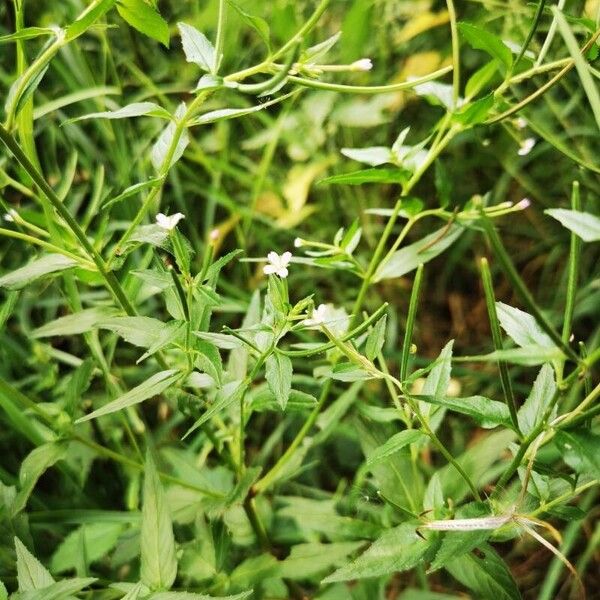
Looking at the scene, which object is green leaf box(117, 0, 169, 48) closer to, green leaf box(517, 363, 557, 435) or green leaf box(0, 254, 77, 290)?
green leaf box(0, 254, 77, 290)

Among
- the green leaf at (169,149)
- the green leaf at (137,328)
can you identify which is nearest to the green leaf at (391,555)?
the green leaf at (137,328)

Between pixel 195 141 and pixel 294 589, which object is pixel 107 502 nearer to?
pixel 294 589

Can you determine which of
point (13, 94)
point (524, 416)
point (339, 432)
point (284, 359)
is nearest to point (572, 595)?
point (339, 432)

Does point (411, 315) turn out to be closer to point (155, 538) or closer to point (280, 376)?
point (280, 376)

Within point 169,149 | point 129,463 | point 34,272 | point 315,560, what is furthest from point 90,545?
point 169,149

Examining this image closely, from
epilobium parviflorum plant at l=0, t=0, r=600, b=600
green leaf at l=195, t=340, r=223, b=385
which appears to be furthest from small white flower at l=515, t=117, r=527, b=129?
green leaf at l=195, t=340, r=223, b=385

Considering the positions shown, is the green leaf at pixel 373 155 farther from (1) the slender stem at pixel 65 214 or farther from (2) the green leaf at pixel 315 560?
(2) the green leaf at pixel 315 560
